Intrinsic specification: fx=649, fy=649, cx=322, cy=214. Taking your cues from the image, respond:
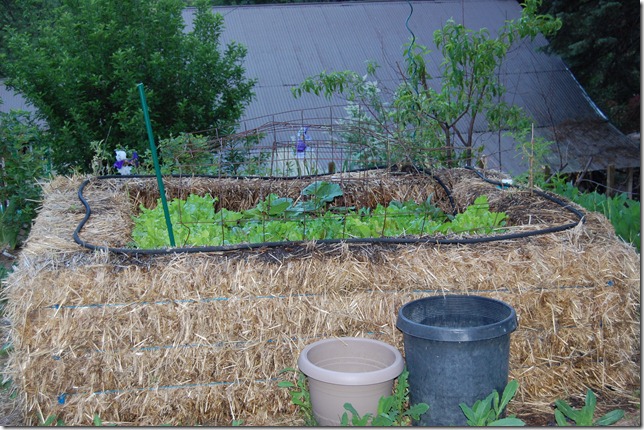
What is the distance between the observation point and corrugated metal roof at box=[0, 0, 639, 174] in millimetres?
11047

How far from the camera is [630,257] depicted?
11.3ft

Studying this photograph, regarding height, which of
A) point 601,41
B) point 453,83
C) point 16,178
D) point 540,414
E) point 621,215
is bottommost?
point 540,414

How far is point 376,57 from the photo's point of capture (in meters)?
12.4

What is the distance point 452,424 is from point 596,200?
3.42m

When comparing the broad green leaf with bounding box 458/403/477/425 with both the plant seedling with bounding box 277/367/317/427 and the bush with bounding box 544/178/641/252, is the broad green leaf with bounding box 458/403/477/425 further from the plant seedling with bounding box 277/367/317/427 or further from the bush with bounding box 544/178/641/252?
the bush with bounding box 544/178/641/252

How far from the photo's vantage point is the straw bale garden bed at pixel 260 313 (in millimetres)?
3109

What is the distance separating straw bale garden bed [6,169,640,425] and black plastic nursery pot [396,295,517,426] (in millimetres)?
317

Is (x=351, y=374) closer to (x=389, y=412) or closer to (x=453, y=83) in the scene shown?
(x=389, y=412)

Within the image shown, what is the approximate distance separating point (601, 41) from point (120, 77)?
309 inches

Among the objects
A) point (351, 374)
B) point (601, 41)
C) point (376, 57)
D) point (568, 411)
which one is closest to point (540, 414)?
point (568, 411)

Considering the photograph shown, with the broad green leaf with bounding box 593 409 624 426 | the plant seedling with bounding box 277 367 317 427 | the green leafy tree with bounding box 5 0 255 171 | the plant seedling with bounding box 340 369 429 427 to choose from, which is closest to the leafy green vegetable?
the plant seedling with bounding box 277 367 317 427

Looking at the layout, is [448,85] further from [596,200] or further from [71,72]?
[71,72]

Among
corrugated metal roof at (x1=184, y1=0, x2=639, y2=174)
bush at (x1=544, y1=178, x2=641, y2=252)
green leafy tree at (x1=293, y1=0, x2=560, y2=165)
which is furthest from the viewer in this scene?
corrugated metal roof at (x1=184, y1=0, x2=639, y2=174)

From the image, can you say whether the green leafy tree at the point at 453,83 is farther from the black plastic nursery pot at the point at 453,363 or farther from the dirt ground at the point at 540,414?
the black plastic nursery pot at the point at 453,363
